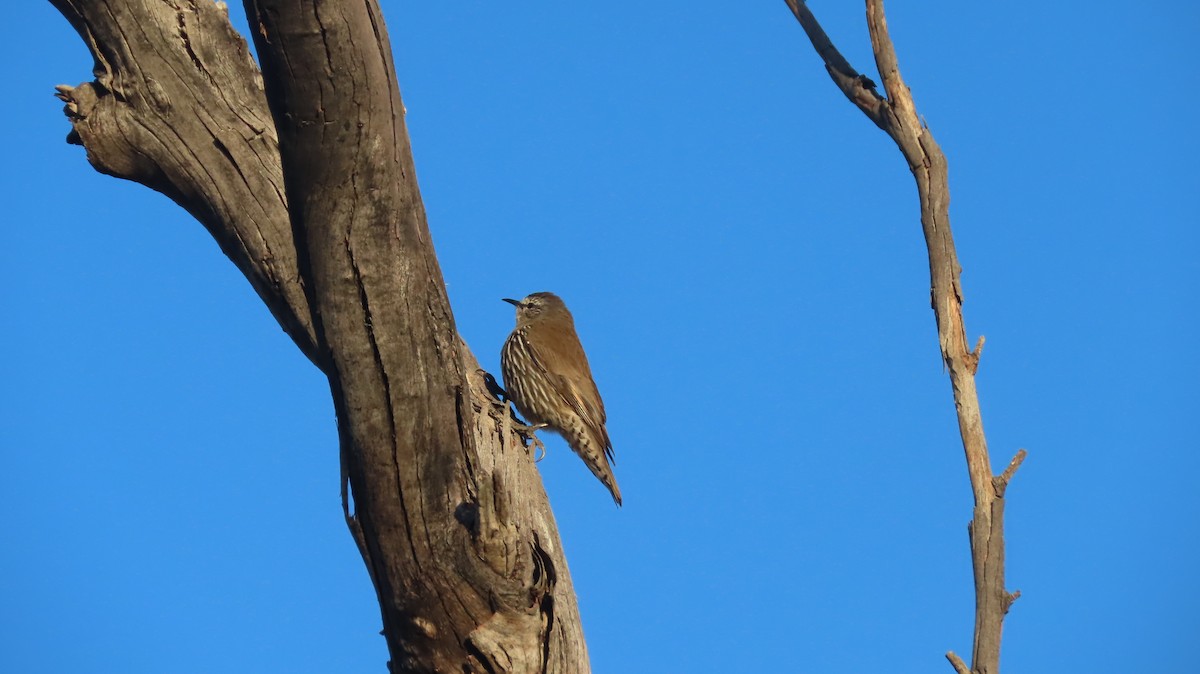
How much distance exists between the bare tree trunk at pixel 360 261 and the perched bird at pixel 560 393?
265 cm

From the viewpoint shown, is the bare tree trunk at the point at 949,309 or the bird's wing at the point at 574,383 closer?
the bare tree trunk at the point at 949,309

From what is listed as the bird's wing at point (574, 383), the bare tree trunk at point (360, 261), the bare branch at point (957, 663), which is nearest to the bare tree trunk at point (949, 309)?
the bare branch at point (957, 663)

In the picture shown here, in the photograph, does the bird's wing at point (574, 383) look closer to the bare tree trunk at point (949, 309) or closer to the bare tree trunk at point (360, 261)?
the bare tree trunk at point (360, 261)

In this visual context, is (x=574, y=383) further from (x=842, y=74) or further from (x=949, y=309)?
(x=949, y=309)

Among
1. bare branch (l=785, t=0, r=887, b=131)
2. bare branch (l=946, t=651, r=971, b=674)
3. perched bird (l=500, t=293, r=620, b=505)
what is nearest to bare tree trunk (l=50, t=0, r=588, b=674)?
bare branch (l=946, t=651, r=971, b=674)

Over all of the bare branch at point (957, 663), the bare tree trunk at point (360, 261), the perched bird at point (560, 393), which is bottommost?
the bare branch at point (957, 663)

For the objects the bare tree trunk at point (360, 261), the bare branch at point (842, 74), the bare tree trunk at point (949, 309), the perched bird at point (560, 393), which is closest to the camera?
the bare tree trunk at point (360, 261)

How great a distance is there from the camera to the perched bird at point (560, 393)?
695 cm

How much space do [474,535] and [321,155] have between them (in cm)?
114

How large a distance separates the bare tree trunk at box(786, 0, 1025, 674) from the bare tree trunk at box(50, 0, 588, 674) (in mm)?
1259

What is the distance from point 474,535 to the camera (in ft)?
10.7

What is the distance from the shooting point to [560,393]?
275 inches

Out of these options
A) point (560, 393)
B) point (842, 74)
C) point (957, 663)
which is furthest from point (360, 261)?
point (560, 393)

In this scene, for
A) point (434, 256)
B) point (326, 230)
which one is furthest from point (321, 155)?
point (434, 256)
